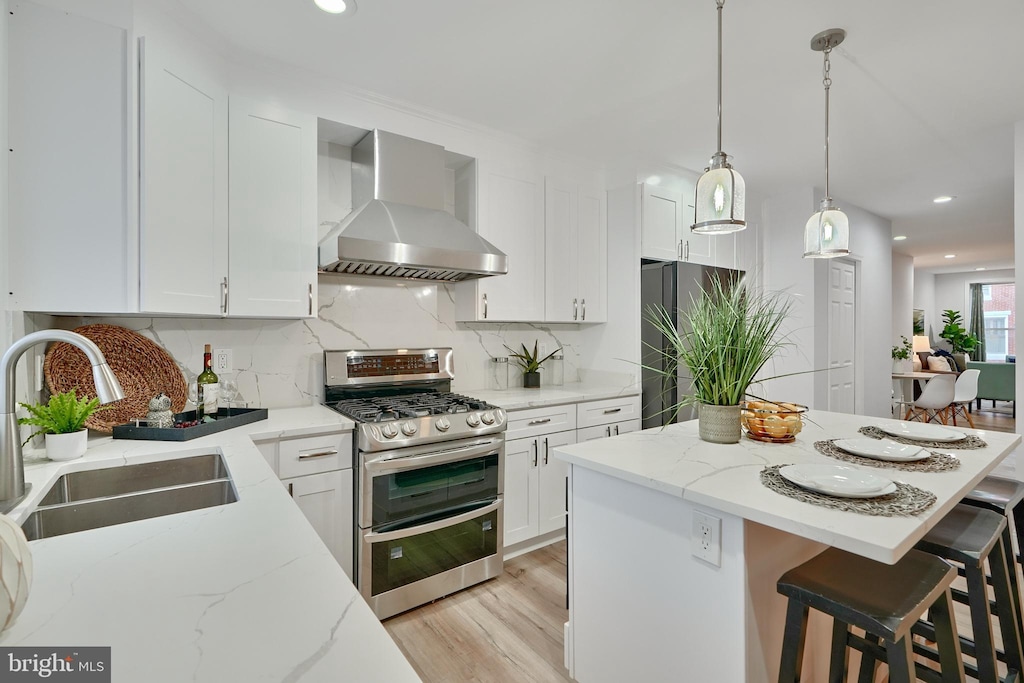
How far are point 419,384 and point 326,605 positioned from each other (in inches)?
88.3

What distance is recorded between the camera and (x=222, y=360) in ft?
7.95

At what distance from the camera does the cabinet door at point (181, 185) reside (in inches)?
70.1

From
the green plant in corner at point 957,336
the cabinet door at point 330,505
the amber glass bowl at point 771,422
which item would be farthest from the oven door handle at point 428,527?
the green plant in corner at point 957,336

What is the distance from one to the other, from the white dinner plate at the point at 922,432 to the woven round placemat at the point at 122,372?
283 centimetres

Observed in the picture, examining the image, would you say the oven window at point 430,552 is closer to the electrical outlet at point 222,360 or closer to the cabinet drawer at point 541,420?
the cabinet drawer at point 541,420

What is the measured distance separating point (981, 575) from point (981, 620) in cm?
13

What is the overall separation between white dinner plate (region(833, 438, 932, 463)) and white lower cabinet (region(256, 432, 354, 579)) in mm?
1929

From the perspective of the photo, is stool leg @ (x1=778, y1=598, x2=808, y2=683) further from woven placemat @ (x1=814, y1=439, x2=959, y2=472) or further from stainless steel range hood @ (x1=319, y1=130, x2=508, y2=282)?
stainless steel range hood @ (x1=319, y1=130, x2=508, y2=282)

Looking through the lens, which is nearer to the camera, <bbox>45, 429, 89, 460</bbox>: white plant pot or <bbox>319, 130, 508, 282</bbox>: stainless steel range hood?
<bbox>45, 429, 89, 460</bbox>: white plant pot

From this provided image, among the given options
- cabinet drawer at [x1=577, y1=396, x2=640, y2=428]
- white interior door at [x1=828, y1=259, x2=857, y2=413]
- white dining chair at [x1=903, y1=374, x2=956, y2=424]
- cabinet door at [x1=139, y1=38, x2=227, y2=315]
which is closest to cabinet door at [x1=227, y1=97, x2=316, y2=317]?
cabinet door at [x1=139, y1=38, x2=227, y2=315]

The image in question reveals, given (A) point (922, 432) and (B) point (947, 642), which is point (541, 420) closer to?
(A) point (922, 432)

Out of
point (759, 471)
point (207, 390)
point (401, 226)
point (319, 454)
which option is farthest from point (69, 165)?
point (759, 471)

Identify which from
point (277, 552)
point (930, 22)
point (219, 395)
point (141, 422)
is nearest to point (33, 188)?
point (141, 422)

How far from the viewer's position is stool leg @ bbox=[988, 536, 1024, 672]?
159cm
